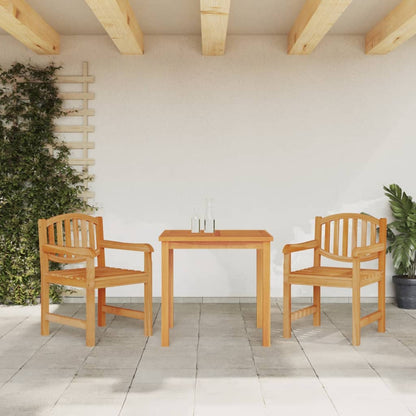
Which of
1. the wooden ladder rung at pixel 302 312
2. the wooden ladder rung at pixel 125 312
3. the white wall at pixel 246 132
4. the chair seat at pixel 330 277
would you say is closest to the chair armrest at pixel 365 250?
the chair seat at pixel 330 277

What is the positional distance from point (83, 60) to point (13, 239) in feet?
6.19

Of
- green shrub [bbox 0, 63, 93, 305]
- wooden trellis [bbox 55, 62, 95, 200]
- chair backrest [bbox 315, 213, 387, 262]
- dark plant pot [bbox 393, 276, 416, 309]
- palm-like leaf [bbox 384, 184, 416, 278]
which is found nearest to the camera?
chair backrest [bbox 315, 213, 387, 262]

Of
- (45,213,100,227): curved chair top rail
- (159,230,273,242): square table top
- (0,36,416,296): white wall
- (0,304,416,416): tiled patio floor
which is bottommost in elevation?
(0,304,416,416): tiled patio floor

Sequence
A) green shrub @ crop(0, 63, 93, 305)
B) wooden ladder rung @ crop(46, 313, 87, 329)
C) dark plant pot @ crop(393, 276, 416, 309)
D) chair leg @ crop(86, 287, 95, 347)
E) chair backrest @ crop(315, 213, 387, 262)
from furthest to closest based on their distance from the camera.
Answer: green shrub @ crop(0, 63, 93, 305), dark plant pot @ crop(393, 276, 416, 309), chair backrest @ crop(315, 213, 387, 262), wooden ladder rung @ crop(46, 313, 87, 329), chair leg @ crop(86, 287, 95, 347)

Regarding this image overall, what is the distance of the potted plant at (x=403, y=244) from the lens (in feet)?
15.8

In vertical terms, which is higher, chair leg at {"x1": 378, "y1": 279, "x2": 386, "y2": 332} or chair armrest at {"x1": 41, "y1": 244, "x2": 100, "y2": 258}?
chair armrest at {"x1": 41, "y1": 244, "x2": 100, "y2": 258}

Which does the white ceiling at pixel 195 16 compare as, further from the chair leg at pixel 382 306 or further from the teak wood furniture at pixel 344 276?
the chair leg at pixel 382 306

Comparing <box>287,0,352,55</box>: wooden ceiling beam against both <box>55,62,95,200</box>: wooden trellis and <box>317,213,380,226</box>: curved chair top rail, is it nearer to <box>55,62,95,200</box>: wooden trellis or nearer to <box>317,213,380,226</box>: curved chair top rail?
<box>317,213,380,226</box>: curved chair top rail

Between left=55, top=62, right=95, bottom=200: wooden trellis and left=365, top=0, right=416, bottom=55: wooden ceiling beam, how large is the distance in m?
2.72

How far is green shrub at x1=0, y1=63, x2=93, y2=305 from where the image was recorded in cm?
505

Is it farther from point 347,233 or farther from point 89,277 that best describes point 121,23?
point 347,233

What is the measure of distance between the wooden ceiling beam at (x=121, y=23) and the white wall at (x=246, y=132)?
286 mm

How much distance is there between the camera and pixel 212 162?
5.24 m

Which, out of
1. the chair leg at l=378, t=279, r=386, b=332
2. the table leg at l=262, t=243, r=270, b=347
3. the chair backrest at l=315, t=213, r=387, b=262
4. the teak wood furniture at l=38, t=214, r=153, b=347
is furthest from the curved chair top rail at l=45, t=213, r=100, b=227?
the chair leg at l=378, t=279, r=386, b=332
